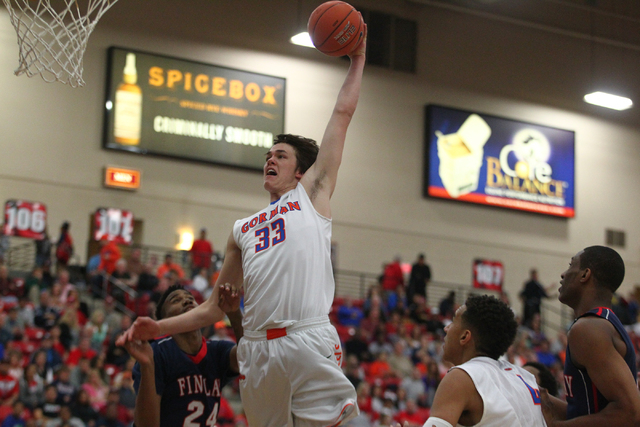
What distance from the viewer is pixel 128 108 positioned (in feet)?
54.8

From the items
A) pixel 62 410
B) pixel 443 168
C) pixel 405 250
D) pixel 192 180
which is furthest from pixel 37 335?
pixel 443 168

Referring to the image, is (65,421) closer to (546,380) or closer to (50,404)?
(50,404)

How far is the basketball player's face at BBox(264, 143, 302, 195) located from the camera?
386cm

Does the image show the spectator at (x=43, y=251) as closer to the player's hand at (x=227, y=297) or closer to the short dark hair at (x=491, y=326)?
the player's hand at (x=227, y=297)

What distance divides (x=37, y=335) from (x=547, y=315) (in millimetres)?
13948

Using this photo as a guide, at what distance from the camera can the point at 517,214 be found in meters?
20.8

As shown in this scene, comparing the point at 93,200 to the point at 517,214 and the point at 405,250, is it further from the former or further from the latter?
the point at 517,214

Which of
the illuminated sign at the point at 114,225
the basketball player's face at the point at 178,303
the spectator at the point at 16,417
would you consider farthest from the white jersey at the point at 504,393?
the illuminated sign at the point at 114,225

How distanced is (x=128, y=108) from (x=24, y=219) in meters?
3.21

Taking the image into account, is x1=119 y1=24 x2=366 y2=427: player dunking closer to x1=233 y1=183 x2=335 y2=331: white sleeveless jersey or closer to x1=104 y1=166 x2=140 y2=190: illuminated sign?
x1=233 y1=183 x2=335 y2=331: white sleeveless jersey

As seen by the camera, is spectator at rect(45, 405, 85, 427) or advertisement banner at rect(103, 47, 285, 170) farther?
advertisement banner at rect(103, 47, 285, 170)

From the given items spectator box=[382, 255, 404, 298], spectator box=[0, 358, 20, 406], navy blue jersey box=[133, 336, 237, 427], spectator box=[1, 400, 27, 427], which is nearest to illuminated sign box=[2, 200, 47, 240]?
spectator box=[0, 358, 20, 406]

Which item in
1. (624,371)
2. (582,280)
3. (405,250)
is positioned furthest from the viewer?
(405,250)

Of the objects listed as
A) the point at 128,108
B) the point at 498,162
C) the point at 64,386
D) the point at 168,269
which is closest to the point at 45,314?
the point at 64,386
